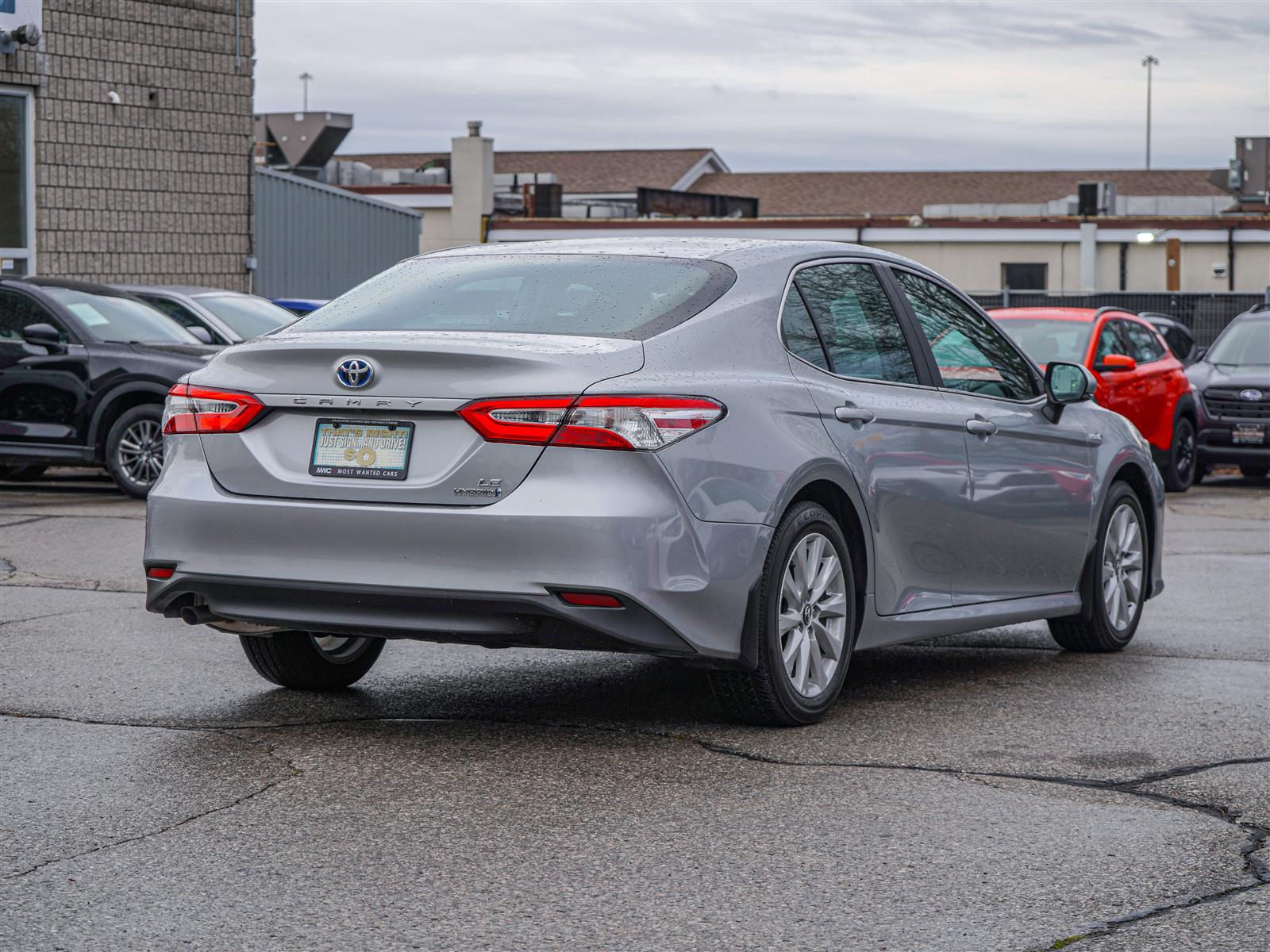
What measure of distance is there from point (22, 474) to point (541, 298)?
452 inches

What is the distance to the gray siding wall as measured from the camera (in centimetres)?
2877

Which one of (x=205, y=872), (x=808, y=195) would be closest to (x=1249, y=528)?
(x=205, y=872)

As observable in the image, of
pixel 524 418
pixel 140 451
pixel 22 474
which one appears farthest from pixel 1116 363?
pixel 524 418

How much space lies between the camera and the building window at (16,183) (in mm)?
21250

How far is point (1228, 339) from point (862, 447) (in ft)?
47.7

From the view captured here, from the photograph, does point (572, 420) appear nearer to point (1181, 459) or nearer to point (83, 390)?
point (83, 390)

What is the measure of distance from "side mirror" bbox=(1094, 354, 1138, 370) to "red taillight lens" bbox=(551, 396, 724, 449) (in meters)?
11.5

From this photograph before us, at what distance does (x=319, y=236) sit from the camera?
30891mm

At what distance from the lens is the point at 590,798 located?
5203mm

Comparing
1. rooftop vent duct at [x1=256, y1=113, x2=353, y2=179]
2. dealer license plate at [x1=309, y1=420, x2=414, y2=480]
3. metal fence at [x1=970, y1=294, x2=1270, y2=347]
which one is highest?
rooftop vent duct at [x1=256, y1=113, x2=353, y2=179]

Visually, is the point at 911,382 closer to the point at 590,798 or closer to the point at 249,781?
the point at 590,798

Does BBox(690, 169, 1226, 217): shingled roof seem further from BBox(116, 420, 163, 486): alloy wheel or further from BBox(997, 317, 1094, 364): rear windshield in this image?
BBox(116, 420, 163, 486): alloy wheel

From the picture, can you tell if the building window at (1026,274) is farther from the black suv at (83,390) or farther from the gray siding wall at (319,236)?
the black suv at (83,390)

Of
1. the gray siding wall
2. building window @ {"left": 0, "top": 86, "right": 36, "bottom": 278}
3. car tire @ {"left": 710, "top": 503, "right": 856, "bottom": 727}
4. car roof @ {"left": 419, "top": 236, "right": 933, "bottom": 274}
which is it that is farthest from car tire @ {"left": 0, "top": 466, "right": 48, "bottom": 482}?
car tire @ {"left": 710, "top": 503, "right": 856, "bottom": 727}
